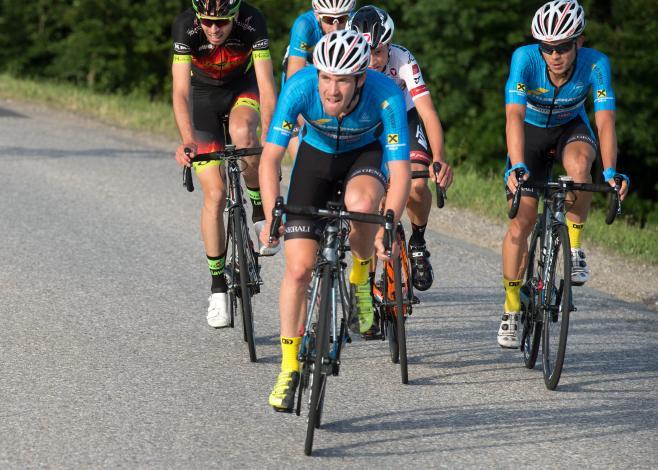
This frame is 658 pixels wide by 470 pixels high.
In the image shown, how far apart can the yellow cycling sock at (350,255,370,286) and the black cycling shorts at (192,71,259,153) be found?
5.71ft

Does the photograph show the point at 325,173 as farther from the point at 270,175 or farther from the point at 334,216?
the point at 334,216

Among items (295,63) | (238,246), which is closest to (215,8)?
(295,63)

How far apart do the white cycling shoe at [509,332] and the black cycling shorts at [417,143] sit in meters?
1.19

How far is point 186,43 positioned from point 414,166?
171 cm

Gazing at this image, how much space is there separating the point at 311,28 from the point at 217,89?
3.38ft

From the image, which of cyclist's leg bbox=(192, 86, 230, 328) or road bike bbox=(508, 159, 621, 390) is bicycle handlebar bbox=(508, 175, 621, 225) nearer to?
road bike bbox=(508, 159, 621, 390)

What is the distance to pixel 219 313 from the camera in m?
7.41

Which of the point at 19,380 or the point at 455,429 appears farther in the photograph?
the point at 19,380

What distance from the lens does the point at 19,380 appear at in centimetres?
639

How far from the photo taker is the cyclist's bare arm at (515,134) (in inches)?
277

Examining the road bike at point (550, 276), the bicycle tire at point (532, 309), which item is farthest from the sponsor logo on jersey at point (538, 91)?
the bicycle tire at point (532, 309)

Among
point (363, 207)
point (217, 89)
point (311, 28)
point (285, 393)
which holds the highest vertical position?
point (311, 28)

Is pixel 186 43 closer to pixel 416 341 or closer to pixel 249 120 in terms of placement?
pixel 249 120

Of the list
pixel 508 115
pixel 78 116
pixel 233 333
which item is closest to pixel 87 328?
pixel 233 333
